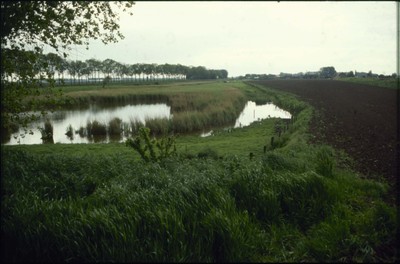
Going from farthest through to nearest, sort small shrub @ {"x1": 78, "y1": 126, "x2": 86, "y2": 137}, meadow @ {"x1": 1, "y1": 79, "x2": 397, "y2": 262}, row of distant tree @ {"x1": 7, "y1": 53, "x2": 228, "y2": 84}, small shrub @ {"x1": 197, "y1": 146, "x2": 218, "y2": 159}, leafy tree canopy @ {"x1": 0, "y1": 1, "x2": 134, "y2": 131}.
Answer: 1. row of distant tree @ {"x1": 7, "y1": 53, "x2": 228, "y2": 84}
2. small shrub @ {"x1": 78, "y1": 126, "x2": 86, "y2": 137}
3. small shrub @ {"x1": 197, "y1": 146, "x2": 218, "y2": 159}
4. leafy tree canopy @ {"x1": 0, "y1": 1, "x2": 134, "y2": 131}
5. meadow @ {"x1": 1, "y1": 79, "x2": 397, "y2": 262}

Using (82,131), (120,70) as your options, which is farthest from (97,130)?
(120,70)

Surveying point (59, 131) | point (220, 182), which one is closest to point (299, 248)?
point (220, 182)

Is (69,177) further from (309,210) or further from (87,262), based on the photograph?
(309,210)

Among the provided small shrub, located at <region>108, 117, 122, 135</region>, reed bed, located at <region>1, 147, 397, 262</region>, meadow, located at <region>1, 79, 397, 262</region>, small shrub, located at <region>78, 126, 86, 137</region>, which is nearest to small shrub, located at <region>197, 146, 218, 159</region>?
meadow, located at <region>1, 79, 397, 262</region>

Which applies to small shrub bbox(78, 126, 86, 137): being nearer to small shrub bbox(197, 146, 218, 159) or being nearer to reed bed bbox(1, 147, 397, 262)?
small shrub bbox(197, 146, 218, 159)

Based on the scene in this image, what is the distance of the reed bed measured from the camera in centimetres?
352

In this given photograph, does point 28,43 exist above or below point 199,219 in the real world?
above

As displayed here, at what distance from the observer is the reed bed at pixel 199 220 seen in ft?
11.5

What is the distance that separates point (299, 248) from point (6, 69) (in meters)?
8.47

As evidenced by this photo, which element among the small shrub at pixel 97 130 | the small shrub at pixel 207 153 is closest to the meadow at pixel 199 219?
the small shrub at pixel 207 153

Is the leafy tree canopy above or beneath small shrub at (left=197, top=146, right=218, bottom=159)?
above

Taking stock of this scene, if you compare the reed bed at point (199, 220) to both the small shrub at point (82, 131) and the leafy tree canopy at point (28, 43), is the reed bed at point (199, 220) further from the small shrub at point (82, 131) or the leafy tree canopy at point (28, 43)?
the small shrub at point (82, 131)

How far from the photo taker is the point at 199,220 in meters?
4.07

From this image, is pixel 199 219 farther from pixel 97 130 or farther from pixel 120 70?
pixel 120 70
